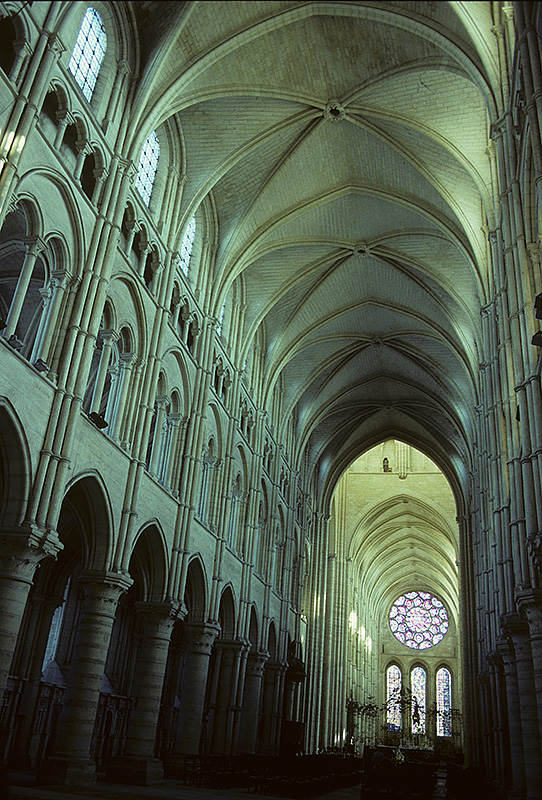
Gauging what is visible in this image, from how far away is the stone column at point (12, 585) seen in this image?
12953 mm

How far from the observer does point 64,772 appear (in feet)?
48.6

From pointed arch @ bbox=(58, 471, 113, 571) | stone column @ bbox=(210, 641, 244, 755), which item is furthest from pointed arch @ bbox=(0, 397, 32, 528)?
stone column @ bbox=(210, 641, 244, 755)

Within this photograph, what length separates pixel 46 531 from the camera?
1395cm

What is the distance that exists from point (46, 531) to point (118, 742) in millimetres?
15043

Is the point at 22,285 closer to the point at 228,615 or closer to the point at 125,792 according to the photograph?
the point at 125,792

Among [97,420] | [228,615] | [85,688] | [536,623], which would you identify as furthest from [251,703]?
[97,420]

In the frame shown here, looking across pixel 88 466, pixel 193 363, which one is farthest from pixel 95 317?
pixel 193 363

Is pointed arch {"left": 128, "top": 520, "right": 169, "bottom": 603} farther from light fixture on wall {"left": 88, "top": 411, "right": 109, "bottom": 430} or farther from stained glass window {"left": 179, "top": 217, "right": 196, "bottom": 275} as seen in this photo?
stained glass window {"left": 179, "top": 217, "right": 196, "bottom": 275}

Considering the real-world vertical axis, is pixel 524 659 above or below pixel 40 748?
above

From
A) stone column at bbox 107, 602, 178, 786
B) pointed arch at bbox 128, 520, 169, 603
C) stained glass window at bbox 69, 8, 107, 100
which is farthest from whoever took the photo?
pointed arch at bbox 128, 520, 169, 603

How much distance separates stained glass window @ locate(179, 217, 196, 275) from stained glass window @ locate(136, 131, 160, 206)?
8.02 ft

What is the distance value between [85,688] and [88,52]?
1478 cm

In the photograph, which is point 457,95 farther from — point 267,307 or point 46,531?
point 46,531

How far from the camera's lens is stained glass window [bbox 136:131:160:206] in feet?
Answer: 69.7
